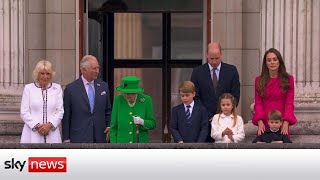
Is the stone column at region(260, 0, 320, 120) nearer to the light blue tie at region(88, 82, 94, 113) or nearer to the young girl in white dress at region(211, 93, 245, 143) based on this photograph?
the young girl in white dress at region(211, 93, 245, 143)

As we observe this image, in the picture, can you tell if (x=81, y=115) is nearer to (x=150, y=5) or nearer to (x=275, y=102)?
(x=275, y=102)

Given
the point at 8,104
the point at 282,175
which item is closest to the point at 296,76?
the point at 8,104

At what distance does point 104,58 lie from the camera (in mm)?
15555

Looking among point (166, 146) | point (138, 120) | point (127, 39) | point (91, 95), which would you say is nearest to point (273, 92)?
point (138, 120)

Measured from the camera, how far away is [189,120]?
1067 cm

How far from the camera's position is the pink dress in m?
10.6

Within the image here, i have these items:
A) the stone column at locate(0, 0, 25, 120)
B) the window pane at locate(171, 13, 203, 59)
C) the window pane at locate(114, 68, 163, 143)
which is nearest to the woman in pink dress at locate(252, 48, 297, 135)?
the stone column at locate(0, 0, 25, 120)

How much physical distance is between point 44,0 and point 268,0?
9.80 feet

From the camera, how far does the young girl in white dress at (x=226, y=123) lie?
10.5 metres

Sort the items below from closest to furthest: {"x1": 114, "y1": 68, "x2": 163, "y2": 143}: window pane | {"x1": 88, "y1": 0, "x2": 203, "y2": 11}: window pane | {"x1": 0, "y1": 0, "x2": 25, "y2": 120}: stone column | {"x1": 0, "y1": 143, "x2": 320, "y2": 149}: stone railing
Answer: {"x1": 0, "y1": 143, "x2": 320, "y2": 149}: stone railing, {"x1": 0, "y1": 0, "x2": 25, "y2": 120}: stone column, {"x1": 88, "y1": 0, "x2": 203, "y2": 11}: window pane, {"x1": 114, "y1": 68, "x2": 163, "y2": 143}: window pane

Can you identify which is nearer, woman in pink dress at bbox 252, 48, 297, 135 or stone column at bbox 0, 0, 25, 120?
woman in pink dress at bbox 252, 48, 297, 135

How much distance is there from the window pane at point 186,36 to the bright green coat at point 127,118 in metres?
4.52

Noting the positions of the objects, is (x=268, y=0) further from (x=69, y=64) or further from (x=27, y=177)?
(x=27, y=177)

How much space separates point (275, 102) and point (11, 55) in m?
4.23
